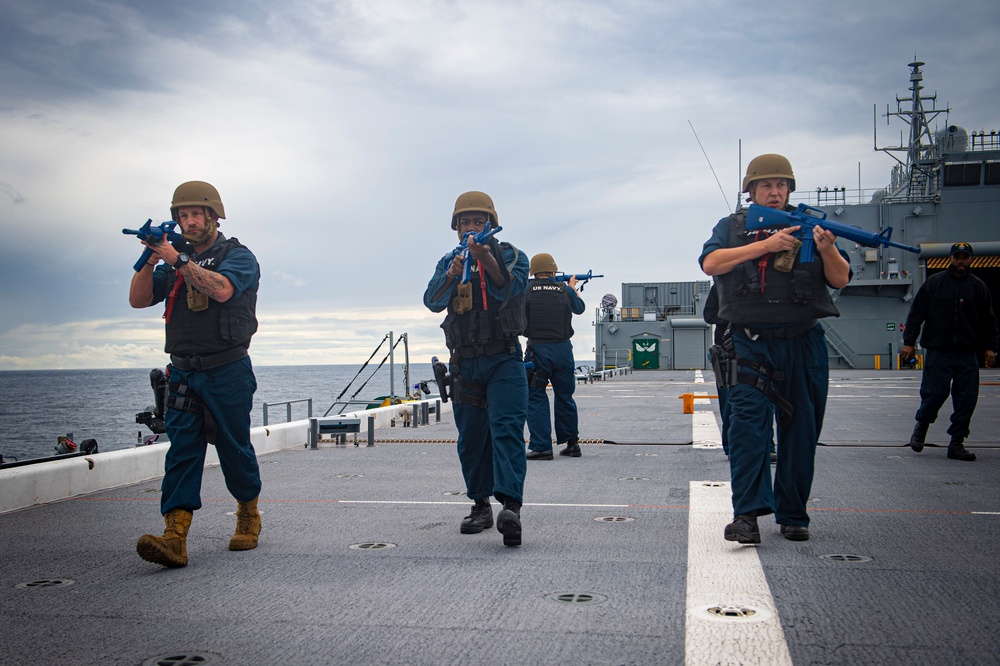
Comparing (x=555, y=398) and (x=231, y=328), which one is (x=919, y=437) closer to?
(x=555, y=398)

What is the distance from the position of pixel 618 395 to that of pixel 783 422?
56.8 ft

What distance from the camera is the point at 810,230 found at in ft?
14.6

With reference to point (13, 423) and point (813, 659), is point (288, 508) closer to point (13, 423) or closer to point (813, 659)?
point (813, 659)

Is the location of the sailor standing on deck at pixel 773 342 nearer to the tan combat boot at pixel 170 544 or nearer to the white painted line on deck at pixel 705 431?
the tan combat boot at pixel 170 544

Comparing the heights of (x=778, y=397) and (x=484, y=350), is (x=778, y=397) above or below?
below

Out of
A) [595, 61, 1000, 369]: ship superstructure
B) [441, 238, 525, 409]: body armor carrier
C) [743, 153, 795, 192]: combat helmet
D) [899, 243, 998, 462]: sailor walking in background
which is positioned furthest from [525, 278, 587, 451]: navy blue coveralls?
[595, 61, 1000, 369]: ship superstructure

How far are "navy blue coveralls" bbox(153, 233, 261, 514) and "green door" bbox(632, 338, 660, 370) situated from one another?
57.1 m

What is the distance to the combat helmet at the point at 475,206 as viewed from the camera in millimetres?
4949

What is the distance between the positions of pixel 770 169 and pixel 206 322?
10.1ft

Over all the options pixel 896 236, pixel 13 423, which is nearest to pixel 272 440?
pixel 896 236

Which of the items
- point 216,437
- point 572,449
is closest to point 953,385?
point 572,449

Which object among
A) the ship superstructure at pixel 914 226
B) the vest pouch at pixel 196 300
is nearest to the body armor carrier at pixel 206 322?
the vest pouch at pixel 196 300

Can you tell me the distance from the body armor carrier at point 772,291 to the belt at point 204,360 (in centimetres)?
261

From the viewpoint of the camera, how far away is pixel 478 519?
4.93m
